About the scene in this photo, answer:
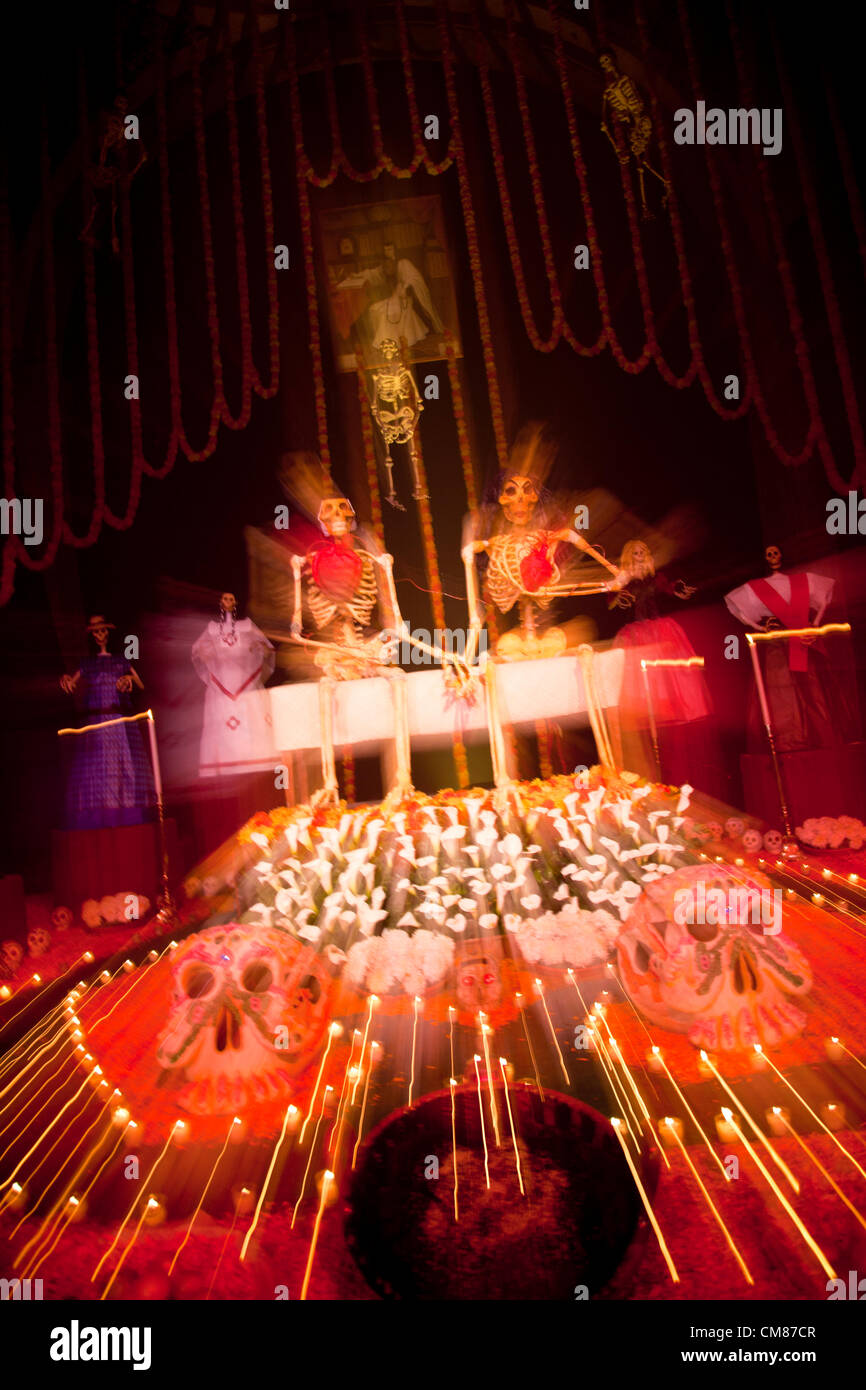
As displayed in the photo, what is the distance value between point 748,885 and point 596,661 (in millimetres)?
1800

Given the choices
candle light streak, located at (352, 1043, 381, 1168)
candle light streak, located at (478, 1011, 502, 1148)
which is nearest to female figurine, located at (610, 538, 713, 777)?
candle light streak, located at (478, 1011, 502, 1148)

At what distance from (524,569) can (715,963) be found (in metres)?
2.82

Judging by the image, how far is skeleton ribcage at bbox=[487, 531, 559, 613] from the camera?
442cm

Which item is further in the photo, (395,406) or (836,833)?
(395,406)

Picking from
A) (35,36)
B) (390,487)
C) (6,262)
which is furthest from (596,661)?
(35,36)

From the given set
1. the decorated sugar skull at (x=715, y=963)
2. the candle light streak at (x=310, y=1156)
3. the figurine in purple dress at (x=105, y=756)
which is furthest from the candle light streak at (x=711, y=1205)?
the figurine in purple dress at (x=105, y=756)

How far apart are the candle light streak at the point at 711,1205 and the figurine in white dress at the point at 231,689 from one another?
3143 millimetres

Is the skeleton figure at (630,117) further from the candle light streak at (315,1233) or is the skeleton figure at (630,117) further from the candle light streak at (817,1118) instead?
the candle light streak at (315,1233)

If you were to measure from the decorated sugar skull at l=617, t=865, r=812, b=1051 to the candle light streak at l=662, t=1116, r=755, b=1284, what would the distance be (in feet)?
1.50

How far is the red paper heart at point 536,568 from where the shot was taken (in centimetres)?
439

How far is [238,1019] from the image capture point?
2092 mm

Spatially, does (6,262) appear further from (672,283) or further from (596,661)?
(672,283)

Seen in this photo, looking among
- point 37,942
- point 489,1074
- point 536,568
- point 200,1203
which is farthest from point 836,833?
point 37,942

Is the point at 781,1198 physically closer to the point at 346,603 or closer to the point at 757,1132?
the point at 757,1132
